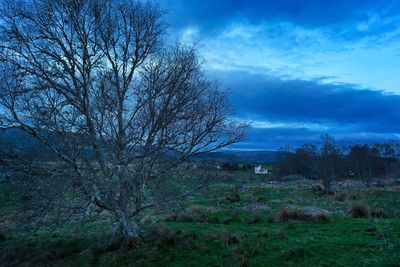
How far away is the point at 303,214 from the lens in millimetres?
15352

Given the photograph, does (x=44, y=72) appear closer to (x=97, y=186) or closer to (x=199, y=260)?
(x=97, y=186)

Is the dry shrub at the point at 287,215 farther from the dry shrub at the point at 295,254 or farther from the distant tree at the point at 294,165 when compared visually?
the distant tree at the point at 294,165

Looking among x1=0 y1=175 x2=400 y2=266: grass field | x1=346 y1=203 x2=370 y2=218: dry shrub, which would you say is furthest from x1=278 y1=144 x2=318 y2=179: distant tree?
x1=0 y1=175 x2=400 y2=266: grass field

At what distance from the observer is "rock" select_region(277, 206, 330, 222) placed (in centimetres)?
1492

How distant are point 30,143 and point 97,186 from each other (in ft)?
6.88

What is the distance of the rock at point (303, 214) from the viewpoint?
1492 centimetres

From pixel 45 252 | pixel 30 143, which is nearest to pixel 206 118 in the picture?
pixel 30 143

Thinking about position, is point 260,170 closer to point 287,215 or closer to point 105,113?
point 287,215

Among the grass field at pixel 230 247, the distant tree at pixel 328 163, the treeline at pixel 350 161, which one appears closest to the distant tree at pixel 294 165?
the treeline at pixel 350 161

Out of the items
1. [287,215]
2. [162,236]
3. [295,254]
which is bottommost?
[295,254]

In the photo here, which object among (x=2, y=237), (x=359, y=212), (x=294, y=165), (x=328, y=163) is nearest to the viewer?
(x=2, y=237)

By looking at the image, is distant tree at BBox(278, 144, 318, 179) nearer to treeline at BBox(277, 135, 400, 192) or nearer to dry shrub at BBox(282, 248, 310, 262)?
treeline at BBox(277, 135, 400, 192)

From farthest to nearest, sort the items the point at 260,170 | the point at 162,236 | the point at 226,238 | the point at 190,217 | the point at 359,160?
1. the point at 260,170
2. the point at 359,160
3. the point at 190,217
4. the point at 162,236
5. the point at 226,238

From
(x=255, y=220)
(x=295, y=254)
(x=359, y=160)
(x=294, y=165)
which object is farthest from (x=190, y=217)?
(x=294, y=165)
